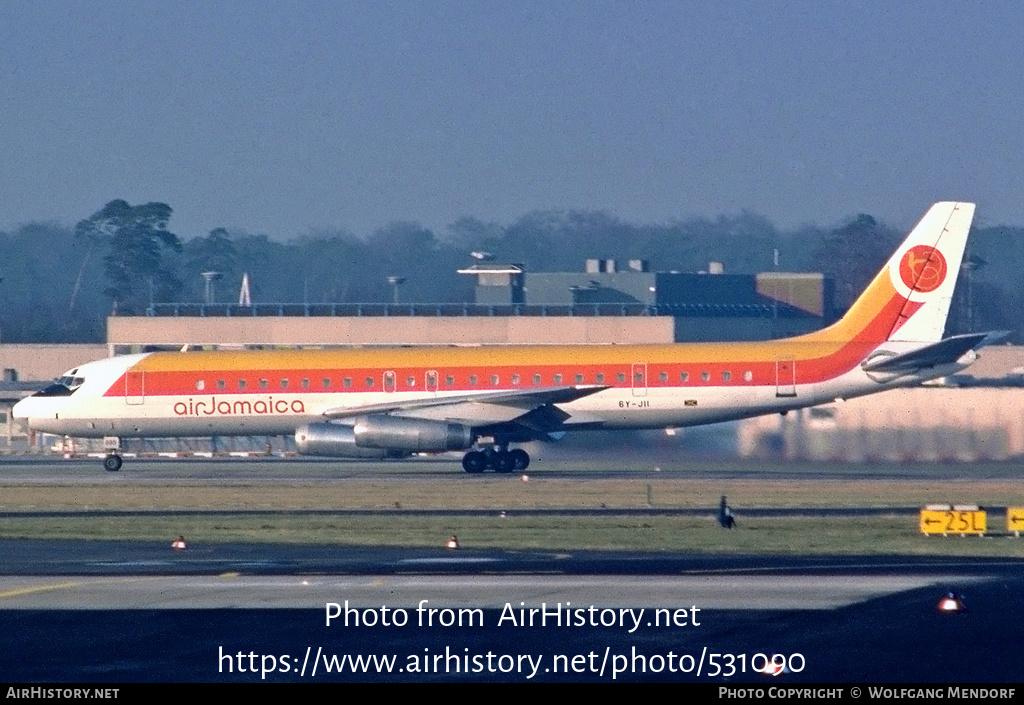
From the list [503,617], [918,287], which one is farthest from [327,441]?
[503,617]

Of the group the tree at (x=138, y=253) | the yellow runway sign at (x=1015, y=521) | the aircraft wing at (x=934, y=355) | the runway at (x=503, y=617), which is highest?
the tree at (x=138, y=253)

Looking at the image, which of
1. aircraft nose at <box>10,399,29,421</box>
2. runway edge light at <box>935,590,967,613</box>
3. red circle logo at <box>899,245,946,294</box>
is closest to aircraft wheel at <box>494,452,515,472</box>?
red circle logo at <box>899,245,946,294</box>

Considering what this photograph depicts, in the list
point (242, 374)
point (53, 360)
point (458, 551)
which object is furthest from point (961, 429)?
point (53, 360)

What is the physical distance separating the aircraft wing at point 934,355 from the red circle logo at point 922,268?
2.23 meters

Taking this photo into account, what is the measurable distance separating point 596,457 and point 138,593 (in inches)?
1171

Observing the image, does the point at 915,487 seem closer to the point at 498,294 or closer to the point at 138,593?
the point at 138,593

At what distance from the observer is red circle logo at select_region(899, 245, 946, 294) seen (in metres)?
48.0

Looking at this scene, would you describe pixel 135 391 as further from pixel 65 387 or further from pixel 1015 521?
pixel 1015 521

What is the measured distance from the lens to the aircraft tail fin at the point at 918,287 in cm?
4766

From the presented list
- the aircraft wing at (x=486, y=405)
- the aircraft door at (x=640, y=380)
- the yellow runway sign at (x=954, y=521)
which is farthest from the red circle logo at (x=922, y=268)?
the yellow runway sign at (x=954, y=521)

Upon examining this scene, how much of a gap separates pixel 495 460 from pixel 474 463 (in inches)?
23.6

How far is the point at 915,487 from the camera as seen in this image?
40.5 metres

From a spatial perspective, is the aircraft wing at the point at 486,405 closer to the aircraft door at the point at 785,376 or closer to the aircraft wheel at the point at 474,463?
the aircraft wheel at the point at 474,463

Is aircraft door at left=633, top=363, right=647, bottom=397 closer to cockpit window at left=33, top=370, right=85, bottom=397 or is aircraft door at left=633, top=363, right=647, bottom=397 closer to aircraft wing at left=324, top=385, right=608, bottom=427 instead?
aircraft wing at left=324, top=385, right=608, bottom=427
